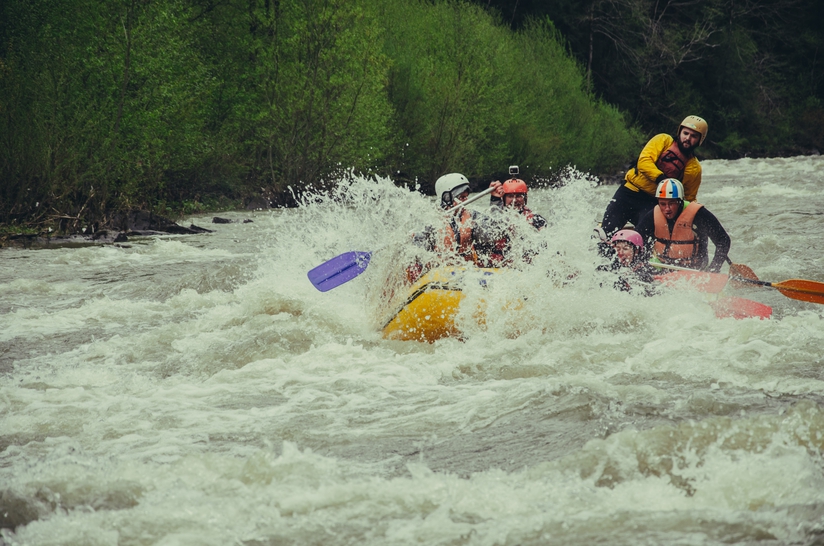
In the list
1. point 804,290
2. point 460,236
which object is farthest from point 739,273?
point 460,236

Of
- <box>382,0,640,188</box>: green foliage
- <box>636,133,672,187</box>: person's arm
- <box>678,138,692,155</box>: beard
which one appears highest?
<box>678,138,692,155</box>: beard

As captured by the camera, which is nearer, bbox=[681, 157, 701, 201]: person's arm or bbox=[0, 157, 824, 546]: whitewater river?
bbox=[0, 157, 824, 546]: whitewater river

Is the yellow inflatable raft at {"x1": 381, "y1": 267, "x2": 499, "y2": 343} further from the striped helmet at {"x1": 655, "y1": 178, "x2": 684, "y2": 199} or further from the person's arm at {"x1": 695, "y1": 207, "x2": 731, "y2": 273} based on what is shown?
the person's arm at {"x1": 695, "y1": 207, "x2": 731, "y2": 273}

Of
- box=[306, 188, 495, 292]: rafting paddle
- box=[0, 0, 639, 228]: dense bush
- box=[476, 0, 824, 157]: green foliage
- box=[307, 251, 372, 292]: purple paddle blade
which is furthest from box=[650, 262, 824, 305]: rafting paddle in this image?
box=[476, 0, 824, 157]: green foliage

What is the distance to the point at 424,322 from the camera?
243 inches

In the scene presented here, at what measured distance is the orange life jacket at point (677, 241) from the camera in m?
7.15

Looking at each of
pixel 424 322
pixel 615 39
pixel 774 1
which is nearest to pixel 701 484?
pixel 424 322

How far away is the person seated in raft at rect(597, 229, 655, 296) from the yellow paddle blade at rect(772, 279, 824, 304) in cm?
104

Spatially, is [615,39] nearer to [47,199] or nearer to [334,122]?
[334,122]

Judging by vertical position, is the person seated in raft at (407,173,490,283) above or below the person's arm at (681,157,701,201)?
below

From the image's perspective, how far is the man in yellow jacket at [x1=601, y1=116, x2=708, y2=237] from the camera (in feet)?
24.5

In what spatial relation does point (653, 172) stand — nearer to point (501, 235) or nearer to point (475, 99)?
point (501, 235)

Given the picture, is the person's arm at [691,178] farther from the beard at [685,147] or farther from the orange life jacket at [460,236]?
the orange life jacket at [460,236]

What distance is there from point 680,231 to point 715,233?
0.97 feet
